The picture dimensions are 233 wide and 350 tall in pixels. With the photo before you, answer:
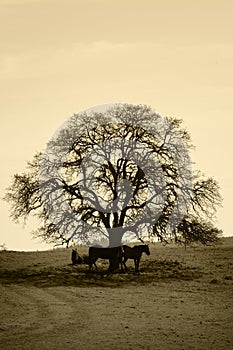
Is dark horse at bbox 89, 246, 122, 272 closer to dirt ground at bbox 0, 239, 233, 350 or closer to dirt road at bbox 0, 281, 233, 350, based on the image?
dirt ground at bbox 0, 239, 233, 350

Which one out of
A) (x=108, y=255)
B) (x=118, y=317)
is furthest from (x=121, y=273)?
(x=118, y=317)

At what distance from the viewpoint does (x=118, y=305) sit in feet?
81.7

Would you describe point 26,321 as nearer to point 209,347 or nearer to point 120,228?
point 209,347

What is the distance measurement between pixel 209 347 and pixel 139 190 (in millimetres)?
21626

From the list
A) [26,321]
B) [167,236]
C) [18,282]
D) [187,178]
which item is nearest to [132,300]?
[26,321]

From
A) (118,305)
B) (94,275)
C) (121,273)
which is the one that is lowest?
(118,305)

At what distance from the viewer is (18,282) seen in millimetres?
33062

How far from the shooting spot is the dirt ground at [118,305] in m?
18.0

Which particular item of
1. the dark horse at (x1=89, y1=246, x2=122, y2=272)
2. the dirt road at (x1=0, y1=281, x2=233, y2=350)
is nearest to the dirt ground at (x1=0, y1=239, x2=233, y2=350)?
the dirt road at (x1=0, y1=281, x2=233, y2=350)

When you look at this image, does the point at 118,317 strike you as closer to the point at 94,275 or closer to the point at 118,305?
the point at 118,305

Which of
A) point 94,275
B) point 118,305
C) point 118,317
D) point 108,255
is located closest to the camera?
point 118,317

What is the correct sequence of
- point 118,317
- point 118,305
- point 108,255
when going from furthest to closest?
point 108,255 → point 118,305 → point 118,317

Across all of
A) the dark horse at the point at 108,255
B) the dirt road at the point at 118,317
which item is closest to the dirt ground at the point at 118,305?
the dirt road at the point at 118,317

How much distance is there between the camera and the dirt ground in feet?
59.1
